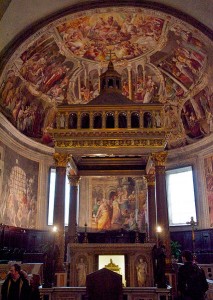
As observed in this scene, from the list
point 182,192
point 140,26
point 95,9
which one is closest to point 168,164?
point 182,192

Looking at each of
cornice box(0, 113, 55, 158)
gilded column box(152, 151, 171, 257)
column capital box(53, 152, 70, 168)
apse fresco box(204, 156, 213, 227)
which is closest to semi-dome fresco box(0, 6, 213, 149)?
cornice box(0, 113, 55, 158)

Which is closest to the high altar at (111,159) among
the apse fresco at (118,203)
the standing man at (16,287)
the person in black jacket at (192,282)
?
the standing man at (16,287)

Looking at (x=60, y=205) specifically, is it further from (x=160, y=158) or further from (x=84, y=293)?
(x=84, y=293)

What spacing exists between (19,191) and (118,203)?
7712 millimetres

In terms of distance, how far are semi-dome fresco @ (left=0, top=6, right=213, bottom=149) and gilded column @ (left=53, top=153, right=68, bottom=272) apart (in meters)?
7.65

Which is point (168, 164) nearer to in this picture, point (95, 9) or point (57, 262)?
point (95, 9)

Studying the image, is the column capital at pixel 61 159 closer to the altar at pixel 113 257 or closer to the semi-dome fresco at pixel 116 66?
the altar at pixel 113 257

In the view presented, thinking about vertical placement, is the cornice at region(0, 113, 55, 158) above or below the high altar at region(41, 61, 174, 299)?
above

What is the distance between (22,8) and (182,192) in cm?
1642

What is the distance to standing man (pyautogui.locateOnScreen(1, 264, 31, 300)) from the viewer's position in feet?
23.5

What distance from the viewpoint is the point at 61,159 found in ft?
46.6

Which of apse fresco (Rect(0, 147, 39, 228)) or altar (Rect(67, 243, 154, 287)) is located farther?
apse fresco (Rect(0, 147, 39, 228))

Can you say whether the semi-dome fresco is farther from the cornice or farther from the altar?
the altar

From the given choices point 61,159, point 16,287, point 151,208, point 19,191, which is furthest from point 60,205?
point 19,191
